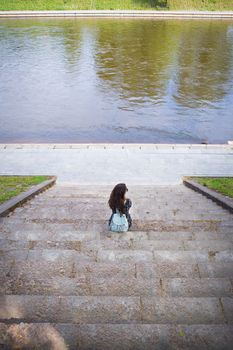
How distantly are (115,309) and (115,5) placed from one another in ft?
153

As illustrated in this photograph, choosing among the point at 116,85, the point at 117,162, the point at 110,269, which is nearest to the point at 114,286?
the point at 110,269

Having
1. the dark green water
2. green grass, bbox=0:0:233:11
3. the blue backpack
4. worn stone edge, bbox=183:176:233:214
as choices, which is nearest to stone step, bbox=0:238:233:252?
the blue backpack

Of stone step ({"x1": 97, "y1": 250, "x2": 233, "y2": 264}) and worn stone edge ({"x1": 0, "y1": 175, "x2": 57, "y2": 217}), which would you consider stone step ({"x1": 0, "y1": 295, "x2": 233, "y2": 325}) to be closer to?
stone step ({"x1": 97, "y1": 250, "x2": 233, "y2": 264})

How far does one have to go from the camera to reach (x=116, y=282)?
4141 millimetres

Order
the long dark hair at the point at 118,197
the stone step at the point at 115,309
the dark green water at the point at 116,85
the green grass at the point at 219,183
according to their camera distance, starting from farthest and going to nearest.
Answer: the dark green water at the point at 116,85 < the green grass at the point at 219,183 < the long dark hair at the point at 118,197 < the stone step at the point at 115,309

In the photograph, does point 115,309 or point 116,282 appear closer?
point 115,309

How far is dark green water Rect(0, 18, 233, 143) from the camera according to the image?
14.8 metres

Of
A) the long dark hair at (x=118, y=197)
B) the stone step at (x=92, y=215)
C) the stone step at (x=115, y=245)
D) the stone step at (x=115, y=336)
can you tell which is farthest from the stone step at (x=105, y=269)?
the stone step at (x=92, y=215)

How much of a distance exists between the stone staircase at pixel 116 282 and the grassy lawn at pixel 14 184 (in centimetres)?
169

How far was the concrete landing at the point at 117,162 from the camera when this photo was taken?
10.6 meters

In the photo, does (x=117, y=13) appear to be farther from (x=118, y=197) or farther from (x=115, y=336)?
(x=115, y=336)

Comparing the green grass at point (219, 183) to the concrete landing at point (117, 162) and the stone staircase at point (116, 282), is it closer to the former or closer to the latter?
the concrete landing at point (117, 162)

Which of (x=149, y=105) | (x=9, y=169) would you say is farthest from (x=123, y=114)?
(x=9, y=169)

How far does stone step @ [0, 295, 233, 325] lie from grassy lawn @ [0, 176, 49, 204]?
4.51 meters
